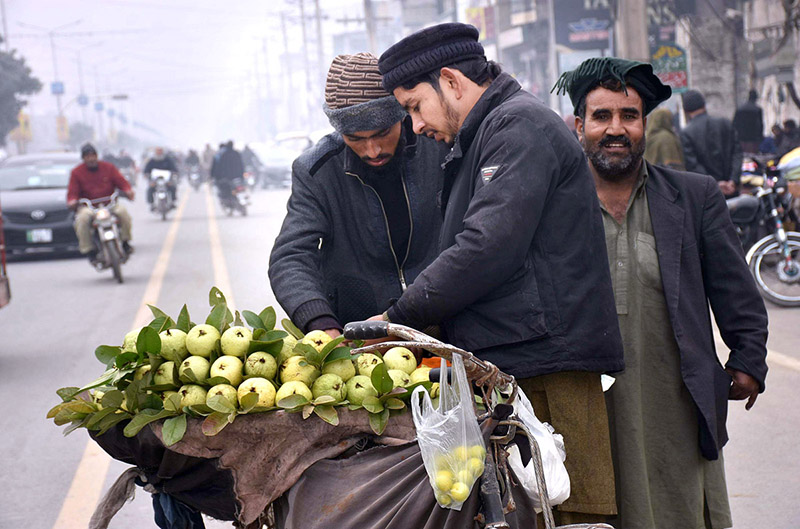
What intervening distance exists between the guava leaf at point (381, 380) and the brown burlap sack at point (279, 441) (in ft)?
0.27

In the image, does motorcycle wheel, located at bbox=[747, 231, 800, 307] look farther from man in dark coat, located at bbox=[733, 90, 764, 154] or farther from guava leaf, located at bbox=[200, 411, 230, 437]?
guava leaf, located at bbox=[200, 411, 230, 437]

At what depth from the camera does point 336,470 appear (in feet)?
8.78

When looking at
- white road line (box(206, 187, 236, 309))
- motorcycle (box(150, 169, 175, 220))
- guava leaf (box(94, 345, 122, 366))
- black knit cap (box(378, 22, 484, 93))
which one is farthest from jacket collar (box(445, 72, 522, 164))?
motorcycle (box(150, 169, 175, 220))

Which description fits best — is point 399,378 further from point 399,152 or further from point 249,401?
point 399,152

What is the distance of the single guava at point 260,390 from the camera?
270cm

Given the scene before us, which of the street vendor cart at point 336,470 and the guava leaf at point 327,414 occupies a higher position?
the guava leaf at point 327,414

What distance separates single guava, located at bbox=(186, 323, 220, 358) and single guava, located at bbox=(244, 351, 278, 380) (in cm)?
12

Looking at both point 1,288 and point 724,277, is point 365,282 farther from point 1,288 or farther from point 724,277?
point 1,288

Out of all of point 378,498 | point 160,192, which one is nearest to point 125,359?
point 378,498

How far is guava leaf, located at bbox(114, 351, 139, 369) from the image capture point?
Result: 287 centimetres

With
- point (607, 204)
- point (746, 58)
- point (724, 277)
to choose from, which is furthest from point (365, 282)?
point (746, 58)

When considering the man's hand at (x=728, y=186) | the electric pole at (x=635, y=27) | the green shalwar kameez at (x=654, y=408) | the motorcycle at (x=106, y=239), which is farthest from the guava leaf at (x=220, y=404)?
the electric pole at (x=635, y=27)

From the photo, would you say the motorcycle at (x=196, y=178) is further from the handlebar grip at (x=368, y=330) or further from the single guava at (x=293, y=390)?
the handlebar grip at (x=368, y=330)

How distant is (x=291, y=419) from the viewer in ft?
8.82
